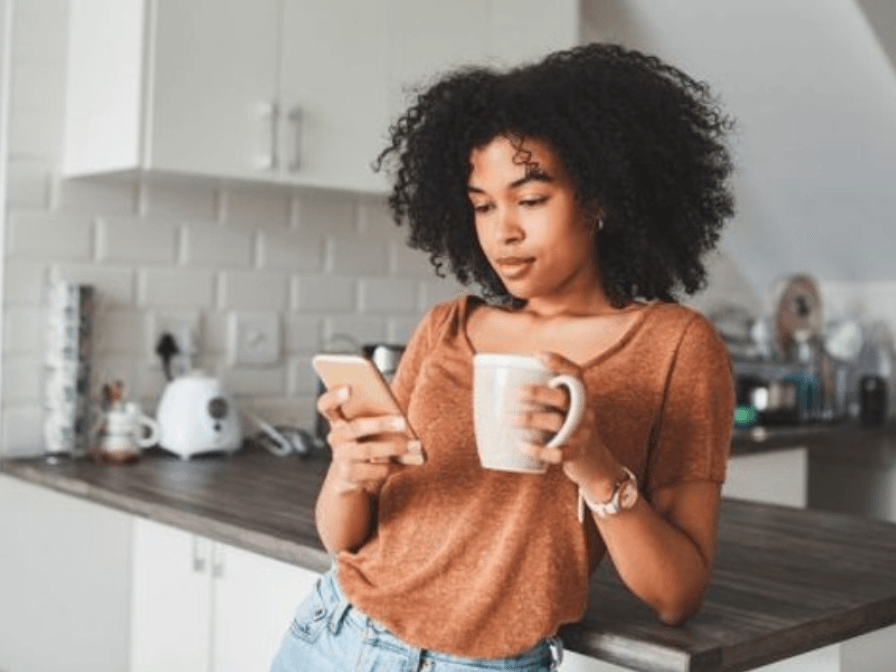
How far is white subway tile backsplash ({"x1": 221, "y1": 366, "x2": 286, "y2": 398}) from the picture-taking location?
279cm

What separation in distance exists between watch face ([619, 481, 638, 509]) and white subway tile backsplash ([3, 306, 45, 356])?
1710 millimetres

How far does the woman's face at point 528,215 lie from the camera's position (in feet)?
3.91

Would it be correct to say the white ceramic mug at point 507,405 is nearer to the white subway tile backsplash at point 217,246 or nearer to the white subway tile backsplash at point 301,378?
the white subway tile backsplash at point 217,246

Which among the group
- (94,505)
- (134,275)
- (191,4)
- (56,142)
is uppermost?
(191,4)

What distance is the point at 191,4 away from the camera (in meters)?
2.34

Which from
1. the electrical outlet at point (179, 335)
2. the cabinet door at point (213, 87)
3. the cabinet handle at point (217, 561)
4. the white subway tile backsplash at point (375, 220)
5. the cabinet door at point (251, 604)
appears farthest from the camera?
the white subway tile backsplash at point (375, 220)

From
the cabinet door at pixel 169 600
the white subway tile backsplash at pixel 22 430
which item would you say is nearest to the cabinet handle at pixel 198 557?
the cabinet door at pixel 169 600

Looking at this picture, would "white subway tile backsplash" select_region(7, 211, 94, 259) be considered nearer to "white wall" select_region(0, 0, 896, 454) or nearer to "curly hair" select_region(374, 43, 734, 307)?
"white wall" select_region(0, 0, 896, 454)

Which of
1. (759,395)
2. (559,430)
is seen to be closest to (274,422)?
(759,395)

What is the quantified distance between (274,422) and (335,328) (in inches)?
10.8

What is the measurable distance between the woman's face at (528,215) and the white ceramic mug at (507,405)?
0.53 ft

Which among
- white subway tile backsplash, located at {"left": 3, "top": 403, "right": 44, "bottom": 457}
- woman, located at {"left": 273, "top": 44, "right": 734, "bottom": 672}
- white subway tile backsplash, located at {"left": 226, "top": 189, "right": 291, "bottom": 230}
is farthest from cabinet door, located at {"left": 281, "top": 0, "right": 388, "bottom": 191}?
woman, located at {"left": 273, "top": 44, "right": 734, "bottom": 672}

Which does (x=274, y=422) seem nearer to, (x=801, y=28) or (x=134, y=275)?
(x=134, y=275)

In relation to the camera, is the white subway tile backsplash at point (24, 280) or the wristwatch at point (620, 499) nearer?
the wristwatch at point (620, 499)
